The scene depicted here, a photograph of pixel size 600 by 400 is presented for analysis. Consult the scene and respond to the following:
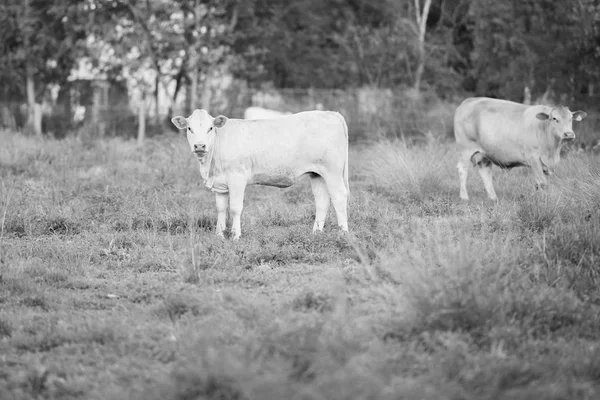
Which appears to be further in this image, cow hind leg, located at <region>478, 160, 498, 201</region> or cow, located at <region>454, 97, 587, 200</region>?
cow hind leg, located at <region>478, 160, 498, 201</region>

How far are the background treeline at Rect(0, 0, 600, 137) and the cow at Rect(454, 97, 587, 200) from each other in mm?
7003

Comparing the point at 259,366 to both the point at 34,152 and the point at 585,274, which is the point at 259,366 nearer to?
the point at 585,274

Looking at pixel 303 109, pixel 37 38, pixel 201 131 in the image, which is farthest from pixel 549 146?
pixel 37 38

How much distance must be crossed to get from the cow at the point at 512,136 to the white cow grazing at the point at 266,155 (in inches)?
128

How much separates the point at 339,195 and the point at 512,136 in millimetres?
3762

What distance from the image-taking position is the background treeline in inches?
757

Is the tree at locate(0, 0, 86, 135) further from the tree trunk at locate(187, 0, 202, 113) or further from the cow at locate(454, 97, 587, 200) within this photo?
the cow at locate(454, 97, 587, 200)

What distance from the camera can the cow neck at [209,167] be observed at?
352 inches

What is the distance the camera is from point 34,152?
1490 cm

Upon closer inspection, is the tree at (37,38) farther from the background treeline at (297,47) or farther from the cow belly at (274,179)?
the cow belly at (274,179)

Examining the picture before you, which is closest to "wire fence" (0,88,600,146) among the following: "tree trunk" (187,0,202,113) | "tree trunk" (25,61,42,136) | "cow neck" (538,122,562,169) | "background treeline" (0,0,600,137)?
"tree trunk" (25,61,42,136)

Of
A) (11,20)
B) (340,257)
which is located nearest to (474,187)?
(340,257)

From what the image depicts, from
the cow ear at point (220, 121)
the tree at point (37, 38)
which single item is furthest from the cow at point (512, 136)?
the tree at point (37, 38)

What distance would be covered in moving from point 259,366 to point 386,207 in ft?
19.9
